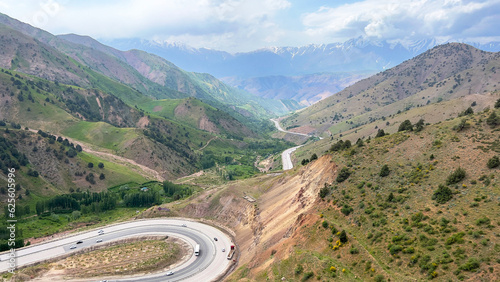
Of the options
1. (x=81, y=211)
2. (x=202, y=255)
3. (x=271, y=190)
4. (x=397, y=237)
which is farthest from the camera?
(x=81, y=211)

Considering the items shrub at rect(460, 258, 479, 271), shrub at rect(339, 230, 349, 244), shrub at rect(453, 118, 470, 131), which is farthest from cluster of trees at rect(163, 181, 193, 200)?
shrub at rect(460, 258, 479, 271)

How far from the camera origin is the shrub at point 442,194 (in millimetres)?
43534

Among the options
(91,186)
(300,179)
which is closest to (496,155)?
(300,179)

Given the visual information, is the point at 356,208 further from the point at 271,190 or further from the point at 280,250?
the point at 271,190

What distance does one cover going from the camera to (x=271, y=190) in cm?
9450

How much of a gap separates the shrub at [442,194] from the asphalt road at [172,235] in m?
45.2

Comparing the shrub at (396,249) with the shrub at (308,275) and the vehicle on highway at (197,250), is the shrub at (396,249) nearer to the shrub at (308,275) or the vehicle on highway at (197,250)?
the shrub at (308,275)

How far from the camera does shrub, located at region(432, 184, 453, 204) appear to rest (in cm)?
4353

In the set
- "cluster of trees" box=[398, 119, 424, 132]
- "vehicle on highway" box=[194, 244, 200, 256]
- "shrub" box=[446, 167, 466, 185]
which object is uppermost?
"cluster of trees" box=[398, 119, 424, 132]

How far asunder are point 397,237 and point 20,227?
105698mm

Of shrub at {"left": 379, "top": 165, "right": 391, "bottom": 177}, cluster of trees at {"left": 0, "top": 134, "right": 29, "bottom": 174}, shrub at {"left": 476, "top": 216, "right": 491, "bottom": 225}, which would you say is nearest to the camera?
shrub at {"left": 476, "top": 216, "right": 491, "bottom": 225}

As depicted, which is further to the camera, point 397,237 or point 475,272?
point 397,237

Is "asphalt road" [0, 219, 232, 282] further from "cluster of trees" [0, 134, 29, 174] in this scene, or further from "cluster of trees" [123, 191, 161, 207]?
"cluster of trees" [0, 134, 29, 174]

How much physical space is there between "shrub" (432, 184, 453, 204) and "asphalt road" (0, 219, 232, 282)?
4523 centimetres
